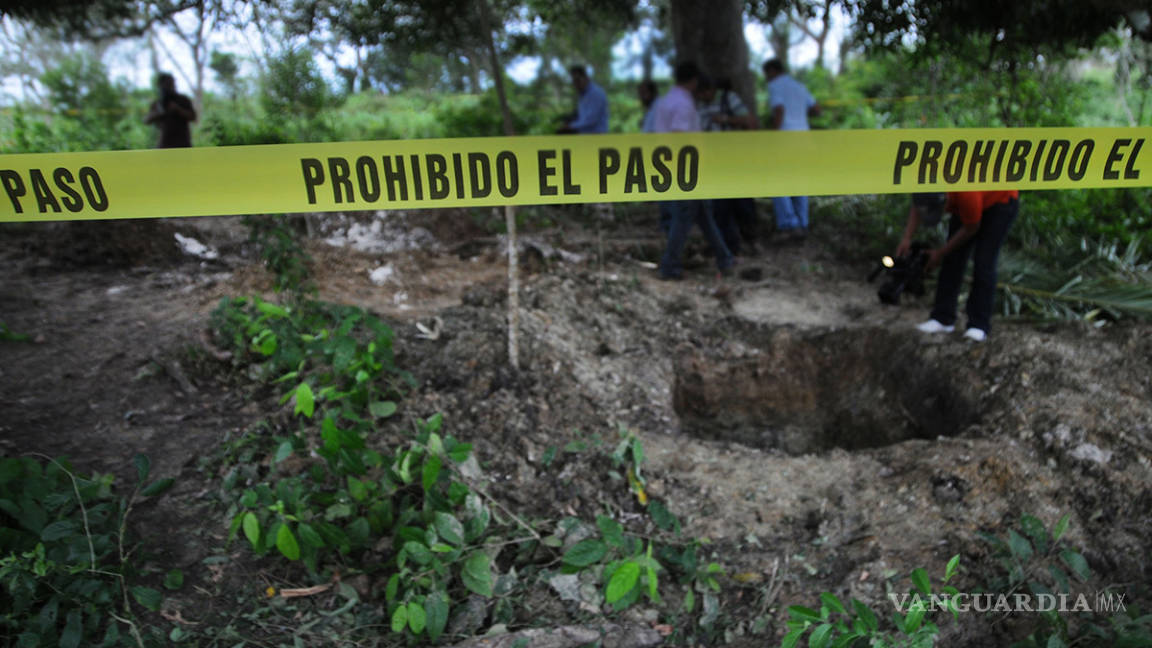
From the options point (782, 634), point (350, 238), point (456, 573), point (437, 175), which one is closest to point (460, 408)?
point (456, 573)

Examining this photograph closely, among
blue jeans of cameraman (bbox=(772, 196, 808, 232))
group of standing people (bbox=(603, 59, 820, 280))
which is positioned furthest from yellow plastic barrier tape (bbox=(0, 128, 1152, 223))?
blue jeans of cameraman (bbox=(772, 196, 808, 232))

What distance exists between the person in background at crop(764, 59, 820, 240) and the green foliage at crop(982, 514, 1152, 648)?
3.78 m

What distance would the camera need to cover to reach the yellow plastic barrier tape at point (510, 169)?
84.0 inches

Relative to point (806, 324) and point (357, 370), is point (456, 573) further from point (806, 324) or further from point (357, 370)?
point (806, 324)

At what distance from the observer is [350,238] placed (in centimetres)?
602

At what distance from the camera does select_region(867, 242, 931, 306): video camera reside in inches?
163

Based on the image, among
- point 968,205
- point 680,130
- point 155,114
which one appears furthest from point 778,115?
point 155,114

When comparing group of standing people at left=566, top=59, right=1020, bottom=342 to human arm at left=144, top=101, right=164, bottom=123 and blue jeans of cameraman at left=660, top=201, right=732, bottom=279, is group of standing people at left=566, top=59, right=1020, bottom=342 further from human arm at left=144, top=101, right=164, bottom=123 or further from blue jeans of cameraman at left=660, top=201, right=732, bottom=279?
human arm at left=144, top=101, right=164, bottom=123

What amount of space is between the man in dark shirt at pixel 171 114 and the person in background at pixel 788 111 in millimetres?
5229

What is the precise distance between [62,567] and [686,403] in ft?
10.3

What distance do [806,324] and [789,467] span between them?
5.38 ft

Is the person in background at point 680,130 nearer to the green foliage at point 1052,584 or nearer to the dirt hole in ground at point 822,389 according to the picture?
the dirt hole in ground at point 822,389

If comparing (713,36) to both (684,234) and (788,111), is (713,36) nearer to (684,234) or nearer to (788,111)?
(788,111)

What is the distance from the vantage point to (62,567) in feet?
7.04
